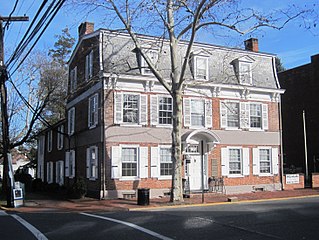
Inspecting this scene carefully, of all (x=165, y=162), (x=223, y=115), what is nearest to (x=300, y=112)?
(x=223, y=115)

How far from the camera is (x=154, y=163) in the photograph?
22.2 meters

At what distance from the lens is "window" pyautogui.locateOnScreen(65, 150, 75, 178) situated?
26706 mm

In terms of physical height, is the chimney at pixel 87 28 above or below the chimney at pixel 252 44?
above

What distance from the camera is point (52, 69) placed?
36.3m

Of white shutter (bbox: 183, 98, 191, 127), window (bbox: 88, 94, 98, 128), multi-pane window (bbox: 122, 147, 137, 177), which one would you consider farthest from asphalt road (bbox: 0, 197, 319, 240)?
white shutter (bbox: 183, 98, 191, 127)

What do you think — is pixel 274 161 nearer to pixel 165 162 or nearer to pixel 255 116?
pixel 255 116

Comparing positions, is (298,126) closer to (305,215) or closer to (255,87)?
(255,87)

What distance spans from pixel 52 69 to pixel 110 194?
19085 mm

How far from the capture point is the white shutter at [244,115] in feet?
81.8

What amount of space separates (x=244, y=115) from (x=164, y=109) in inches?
216

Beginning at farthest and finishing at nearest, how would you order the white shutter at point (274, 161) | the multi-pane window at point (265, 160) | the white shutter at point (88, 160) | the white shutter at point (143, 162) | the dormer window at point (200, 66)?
the white shutter at point (274, 161) < the multi-pane window at point (265, 160) < the dormer window at point (200, 66) < the white shutter at point (88, 160) < the white shutter at point (143, 162)

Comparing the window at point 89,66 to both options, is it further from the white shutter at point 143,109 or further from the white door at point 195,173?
the white door at point 195,173

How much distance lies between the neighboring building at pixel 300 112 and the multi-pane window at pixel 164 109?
53.9 ft

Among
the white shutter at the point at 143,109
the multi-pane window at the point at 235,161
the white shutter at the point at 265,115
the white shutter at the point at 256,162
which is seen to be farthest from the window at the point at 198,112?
the white shutter at the point at 265,115
